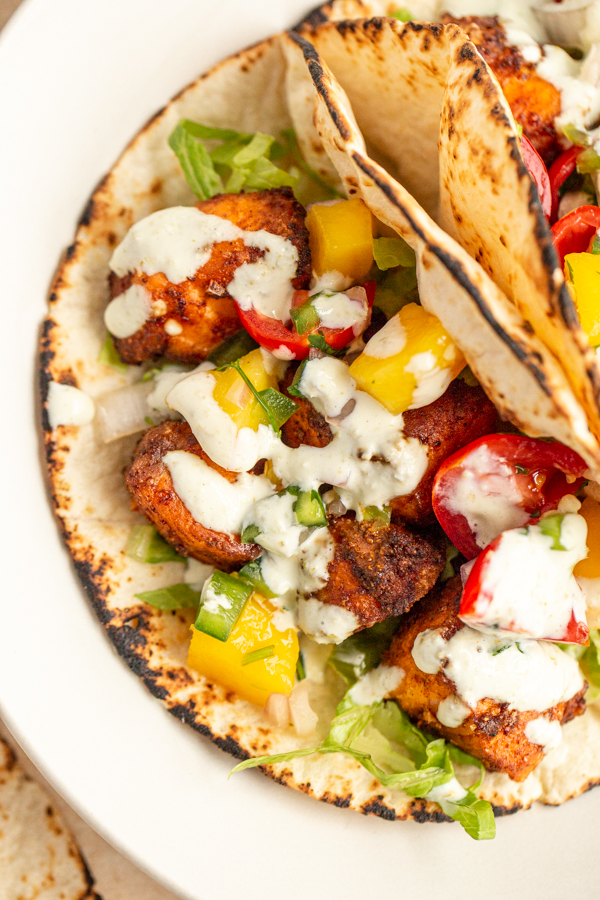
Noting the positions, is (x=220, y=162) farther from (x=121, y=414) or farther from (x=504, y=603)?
(x=504, y=603)

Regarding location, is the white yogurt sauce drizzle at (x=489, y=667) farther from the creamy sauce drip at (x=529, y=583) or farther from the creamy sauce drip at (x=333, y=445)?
the creamy sauce drip at (x=333, y=445)

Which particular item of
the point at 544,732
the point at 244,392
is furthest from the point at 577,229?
the point at 544,732

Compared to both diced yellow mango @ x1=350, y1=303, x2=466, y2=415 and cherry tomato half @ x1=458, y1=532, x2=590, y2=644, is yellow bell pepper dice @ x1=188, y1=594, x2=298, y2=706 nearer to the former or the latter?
cherry tomato half @ x1=458, y1=532, x2=590, y2=644

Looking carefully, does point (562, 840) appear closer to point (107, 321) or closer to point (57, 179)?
point (107, 321)

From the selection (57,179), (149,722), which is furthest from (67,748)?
(57,179)

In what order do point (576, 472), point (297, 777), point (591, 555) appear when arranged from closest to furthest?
point (576, 472) → point (591, 555) → point (297, 777)
